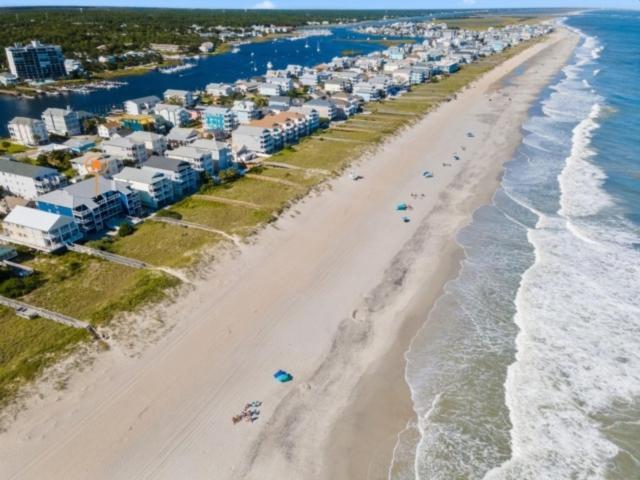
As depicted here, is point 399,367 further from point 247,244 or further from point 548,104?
point 548,104

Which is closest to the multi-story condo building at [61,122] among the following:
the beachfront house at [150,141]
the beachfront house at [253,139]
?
the beachfront house at [150,141]

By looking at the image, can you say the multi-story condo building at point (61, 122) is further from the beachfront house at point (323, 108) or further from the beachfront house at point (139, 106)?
the beachfront house at point (323, 108)

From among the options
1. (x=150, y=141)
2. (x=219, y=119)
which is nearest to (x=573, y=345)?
(x=150, y=141)

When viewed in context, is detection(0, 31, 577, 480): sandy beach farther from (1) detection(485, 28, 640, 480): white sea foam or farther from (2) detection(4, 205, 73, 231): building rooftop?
(2) detection(4, 205, 73, 231): building rooftop

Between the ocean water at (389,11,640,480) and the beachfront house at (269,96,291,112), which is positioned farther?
the beachfront house at (269,96,291,112)

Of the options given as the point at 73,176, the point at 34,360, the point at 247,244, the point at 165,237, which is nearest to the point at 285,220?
the point at 247,244

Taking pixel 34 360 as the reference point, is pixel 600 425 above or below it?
below

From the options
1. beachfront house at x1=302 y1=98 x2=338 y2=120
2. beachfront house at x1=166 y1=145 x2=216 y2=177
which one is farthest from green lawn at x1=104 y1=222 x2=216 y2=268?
beachfront house at x1=302 y1=98 x2=338 y2=120

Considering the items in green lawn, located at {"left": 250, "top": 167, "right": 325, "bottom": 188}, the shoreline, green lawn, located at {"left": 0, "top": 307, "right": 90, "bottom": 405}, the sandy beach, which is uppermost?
green lawn, located at {"left": 0, "top": 307, "right": 90, "bottom": 405}
